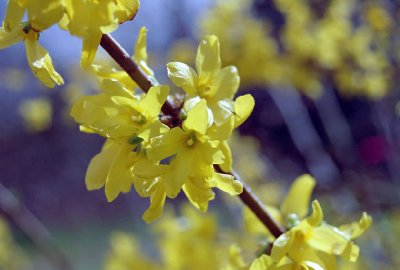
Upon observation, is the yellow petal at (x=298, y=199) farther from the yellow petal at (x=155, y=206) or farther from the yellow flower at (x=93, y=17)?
the yellow flower at (x=93, y=17)

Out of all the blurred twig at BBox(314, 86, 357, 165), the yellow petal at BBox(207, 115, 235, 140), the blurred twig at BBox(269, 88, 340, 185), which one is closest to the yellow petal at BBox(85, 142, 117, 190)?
the yellow petal at BBox(207, 115, 235, 140)

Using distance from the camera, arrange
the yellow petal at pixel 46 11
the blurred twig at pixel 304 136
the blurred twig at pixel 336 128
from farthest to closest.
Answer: the blurred twig at pixel 336 128, the blurred twig at pixel 304 136, the yellow petal at pixel 46 11

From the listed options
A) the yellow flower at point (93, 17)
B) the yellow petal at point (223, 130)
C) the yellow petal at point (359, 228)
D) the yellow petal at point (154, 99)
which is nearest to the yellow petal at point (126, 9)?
the yellow flower at point (93, 17)

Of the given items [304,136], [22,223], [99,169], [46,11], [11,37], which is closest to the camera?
[46,11]

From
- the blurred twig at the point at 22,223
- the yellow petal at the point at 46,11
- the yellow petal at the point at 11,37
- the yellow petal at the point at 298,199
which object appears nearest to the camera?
the yellow petal at the point at 46,11

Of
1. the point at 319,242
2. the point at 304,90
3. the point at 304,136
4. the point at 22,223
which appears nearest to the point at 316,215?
the point at 319,242

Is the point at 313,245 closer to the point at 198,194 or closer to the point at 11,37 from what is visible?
the point at 198,194
